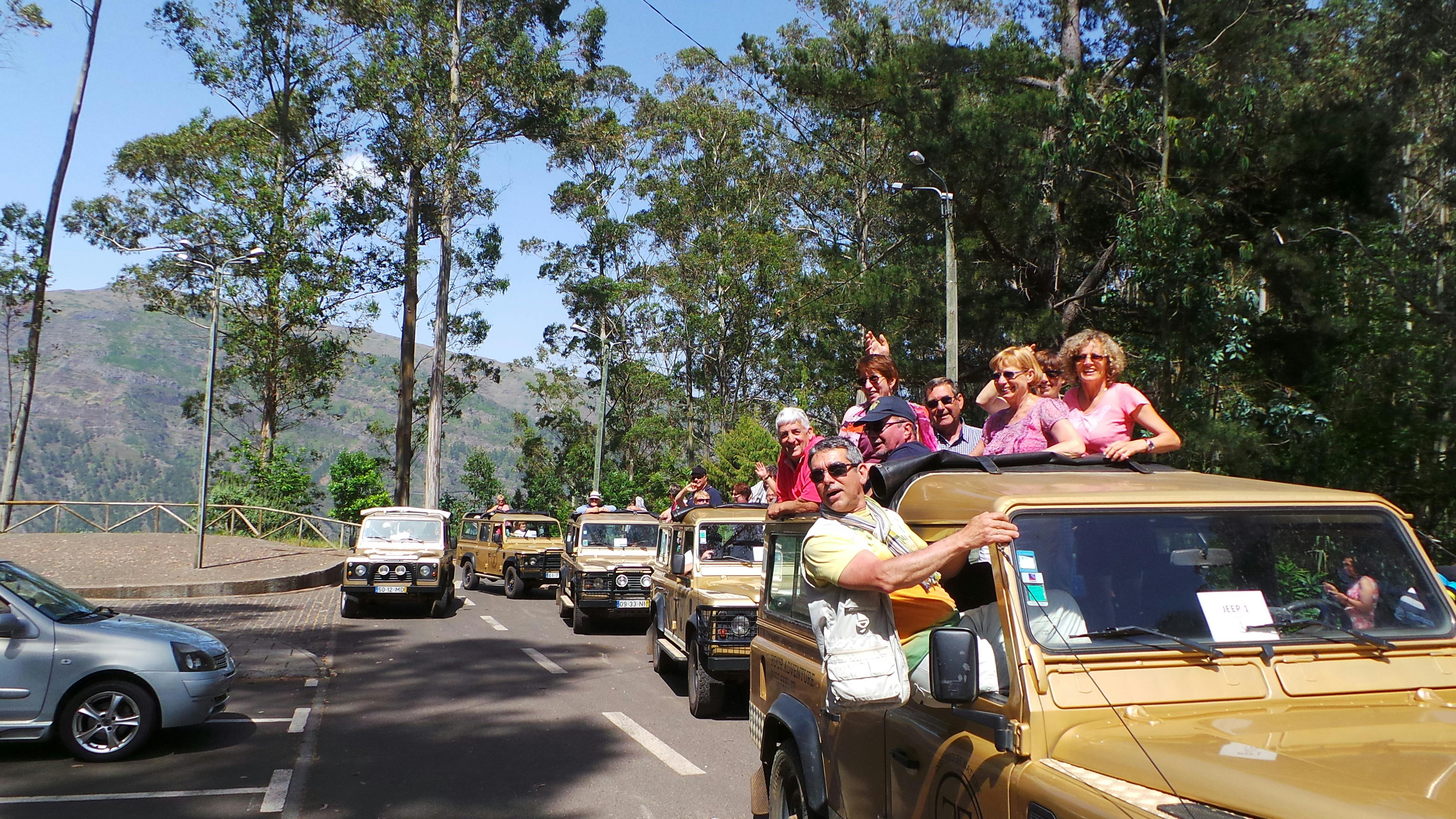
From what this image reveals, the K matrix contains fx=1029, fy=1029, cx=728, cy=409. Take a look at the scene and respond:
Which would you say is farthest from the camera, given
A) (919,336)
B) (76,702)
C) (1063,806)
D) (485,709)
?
(919,336)

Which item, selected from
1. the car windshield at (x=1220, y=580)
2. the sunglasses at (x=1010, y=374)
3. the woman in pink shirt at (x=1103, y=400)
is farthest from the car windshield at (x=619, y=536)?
the car windshield at (x=1220, y=580)

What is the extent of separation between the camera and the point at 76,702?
7273 millimetres

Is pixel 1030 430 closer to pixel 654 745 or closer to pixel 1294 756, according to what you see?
pixel 1294 756

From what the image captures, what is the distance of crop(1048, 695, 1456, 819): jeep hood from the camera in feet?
7.22

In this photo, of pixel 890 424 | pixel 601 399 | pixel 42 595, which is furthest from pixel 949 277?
pixel 601 399

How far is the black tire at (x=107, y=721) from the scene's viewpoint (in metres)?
7.25

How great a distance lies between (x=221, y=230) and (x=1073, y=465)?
119 feet

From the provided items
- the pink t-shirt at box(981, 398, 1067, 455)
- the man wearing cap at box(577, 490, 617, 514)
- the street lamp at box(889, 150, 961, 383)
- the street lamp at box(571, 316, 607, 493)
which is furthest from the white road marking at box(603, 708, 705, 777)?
the street lamp at box(571, 316, 607, 493)

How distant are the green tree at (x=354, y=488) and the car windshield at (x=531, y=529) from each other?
538 inches

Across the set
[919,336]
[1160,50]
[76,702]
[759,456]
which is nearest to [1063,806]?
[76,702]

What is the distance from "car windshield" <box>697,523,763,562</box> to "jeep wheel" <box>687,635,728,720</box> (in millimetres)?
1543

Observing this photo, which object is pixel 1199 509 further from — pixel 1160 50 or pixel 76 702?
pixel 1160 50

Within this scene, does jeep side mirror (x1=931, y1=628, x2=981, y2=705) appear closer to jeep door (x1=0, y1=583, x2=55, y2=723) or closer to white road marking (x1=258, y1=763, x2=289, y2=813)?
white road marking (x1=258, y1=763, x2=289, y2=813)

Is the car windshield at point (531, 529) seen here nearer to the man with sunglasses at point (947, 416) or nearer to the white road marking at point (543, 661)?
the white road marking at point (543, 661)
